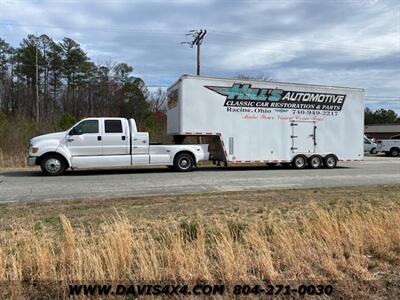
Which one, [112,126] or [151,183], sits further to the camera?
[112,126]

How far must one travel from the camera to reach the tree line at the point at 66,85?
64312 millimetres

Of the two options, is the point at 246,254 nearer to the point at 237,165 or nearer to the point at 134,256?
the point at 134,256

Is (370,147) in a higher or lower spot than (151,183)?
higher

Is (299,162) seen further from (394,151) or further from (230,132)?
(394,151)

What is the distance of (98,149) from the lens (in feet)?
53.0

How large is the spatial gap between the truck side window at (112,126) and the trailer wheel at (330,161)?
944 cm

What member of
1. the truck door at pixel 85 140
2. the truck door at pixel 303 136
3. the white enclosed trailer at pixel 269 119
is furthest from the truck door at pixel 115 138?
the truck door at pixel 303 136

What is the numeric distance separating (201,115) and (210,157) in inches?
76.2

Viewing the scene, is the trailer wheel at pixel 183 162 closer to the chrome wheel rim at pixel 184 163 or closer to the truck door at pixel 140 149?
the chrome wheel rim at pixel 184 163

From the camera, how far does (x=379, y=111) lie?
4978 inches

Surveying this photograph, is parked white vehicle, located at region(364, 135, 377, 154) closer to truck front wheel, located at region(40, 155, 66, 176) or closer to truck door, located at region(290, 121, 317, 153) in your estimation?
truck door, located at region(290, 121, 317, 153)

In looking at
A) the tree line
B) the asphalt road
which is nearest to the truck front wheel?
the asphalt road

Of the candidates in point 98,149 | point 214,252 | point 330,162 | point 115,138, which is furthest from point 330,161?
point 214,252

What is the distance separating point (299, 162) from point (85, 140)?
9269mm
